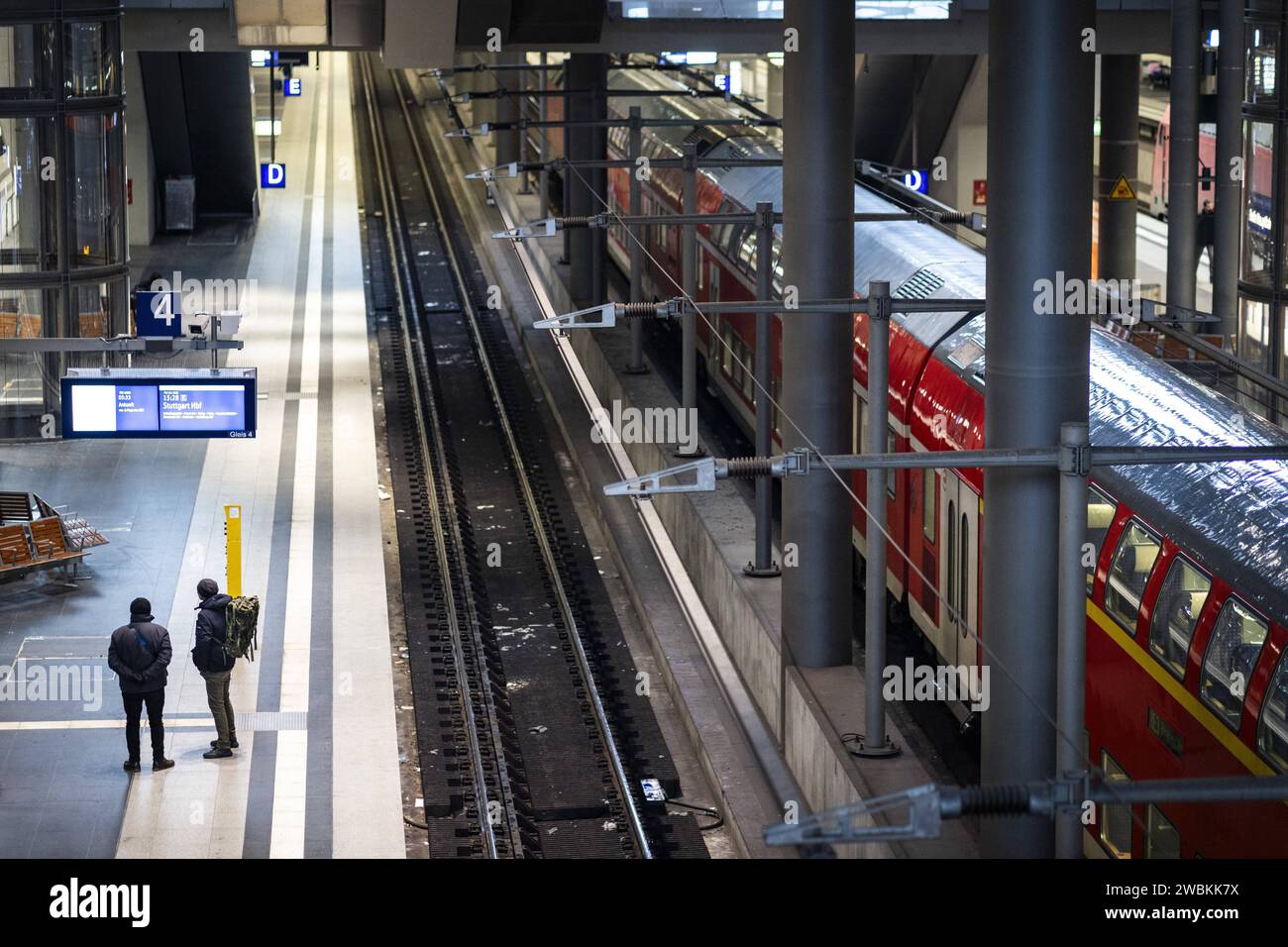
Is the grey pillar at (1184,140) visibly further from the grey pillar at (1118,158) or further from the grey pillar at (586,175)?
the grey pillar at (586,175)

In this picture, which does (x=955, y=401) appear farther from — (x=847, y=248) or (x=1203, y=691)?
(x=1203, y=691)

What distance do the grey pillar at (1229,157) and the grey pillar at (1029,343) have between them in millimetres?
11470

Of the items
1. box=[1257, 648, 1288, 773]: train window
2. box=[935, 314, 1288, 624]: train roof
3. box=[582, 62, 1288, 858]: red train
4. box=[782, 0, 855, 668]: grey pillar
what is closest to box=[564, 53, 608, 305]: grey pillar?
box=[582, 62, 1288, 858]: red train

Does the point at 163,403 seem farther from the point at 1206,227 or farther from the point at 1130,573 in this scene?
the point at 1206,227

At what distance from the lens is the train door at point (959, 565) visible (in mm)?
15430

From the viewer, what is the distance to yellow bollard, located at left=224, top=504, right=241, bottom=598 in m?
19.4

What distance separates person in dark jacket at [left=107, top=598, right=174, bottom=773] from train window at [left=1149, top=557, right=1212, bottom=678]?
24.9 feet

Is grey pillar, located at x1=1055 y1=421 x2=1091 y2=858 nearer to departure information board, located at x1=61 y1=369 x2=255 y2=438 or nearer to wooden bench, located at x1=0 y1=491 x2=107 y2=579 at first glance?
departure information board, located at x1=61 y1=369 x2=255 y2=438

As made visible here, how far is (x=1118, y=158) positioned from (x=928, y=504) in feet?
44.5

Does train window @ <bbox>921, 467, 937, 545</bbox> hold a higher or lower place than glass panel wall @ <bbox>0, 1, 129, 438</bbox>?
lower

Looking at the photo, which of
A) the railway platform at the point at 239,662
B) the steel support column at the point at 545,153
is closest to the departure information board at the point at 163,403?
the railway platform at the point at 239,662

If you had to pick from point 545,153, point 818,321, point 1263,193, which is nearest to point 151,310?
point 818,321
